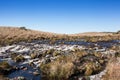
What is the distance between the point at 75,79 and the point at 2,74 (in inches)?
236

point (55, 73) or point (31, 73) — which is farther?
point (31, 73)

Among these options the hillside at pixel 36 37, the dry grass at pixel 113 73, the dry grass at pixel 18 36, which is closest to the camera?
the dry grass at pixel 113 73

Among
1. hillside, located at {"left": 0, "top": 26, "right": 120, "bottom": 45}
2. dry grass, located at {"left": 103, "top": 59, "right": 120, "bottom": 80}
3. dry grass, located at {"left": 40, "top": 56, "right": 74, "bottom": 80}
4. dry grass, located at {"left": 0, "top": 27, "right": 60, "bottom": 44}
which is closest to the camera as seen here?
dry grass, located at {"left": 103, "top": 59, "right": 120, "bottom": 80}

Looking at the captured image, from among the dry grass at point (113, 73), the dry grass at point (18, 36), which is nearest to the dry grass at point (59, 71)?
the dry grass at point (113, 73)

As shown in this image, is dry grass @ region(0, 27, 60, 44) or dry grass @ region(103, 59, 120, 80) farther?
dry grass @ region(0, 27, 60, 44)

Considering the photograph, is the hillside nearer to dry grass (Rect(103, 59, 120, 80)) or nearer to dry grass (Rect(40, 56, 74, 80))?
dry grass (Rect(40, 56, 74, 80))

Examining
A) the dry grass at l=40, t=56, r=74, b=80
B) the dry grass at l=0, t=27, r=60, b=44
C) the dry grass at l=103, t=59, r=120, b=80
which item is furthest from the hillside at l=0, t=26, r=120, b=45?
the dry grass at l=103, t=59, r=120, b=80

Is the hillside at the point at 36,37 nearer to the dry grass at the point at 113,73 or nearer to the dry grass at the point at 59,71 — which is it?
the dry grass at the point at 59,71

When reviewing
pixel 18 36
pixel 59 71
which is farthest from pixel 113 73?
pixel 18 36

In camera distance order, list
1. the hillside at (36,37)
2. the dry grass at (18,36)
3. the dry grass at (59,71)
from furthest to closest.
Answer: the dry grass at (18,36), the hillside at (36,37), the dry grass at (59,71)

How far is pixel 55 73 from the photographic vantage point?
15352 mm

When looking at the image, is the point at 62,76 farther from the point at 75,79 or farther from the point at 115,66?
the point at 115,66

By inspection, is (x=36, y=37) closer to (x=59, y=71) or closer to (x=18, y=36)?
(x=18, y=36)

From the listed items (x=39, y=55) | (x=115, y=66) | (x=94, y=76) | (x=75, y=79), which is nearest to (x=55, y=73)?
(x=75, y=79)
